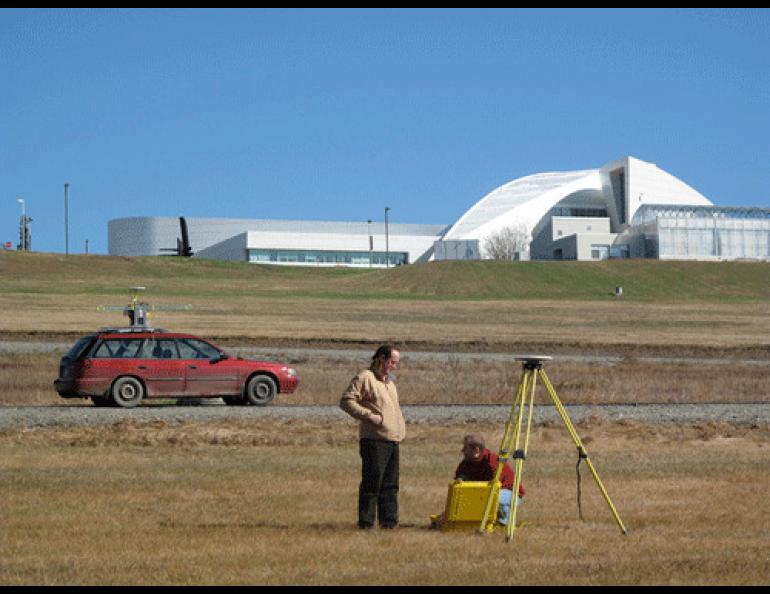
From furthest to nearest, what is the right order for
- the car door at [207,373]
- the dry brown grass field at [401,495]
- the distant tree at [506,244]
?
the distant tree at [506,244]
the car door at [207,373]
the dry brown grass field at [401,495]

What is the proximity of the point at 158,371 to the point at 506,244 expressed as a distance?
127699mm

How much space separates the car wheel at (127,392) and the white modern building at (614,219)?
11169 centimetres

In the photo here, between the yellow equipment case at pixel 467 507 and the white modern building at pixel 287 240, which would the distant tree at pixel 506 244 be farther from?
the yellow equipment case at pixel 467 507

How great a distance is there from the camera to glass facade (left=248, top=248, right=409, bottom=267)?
578 ft

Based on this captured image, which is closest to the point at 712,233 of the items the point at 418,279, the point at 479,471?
the point at 418,279

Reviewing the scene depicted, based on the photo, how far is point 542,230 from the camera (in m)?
156

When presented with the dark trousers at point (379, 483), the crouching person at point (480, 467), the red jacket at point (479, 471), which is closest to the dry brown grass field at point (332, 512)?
the dark trousers at point (379, 483)

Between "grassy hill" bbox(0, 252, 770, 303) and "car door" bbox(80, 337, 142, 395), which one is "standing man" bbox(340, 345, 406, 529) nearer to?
"car door" bbox(80, 337, 142, 395)

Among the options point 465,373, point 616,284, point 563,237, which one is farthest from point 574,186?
point 465,373

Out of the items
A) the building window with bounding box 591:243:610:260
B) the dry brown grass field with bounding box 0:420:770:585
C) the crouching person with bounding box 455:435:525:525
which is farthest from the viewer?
the building window with bounding box 591:243:610:260

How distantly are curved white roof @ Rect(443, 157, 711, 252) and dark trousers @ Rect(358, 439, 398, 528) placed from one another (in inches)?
5731

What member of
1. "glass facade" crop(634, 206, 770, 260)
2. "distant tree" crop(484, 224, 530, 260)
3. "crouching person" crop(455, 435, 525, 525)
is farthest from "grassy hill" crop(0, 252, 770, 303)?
"crouching person" crop(455, 435, 525, 525)

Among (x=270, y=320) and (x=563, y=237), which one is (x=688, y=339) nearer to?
(x=270, y=320)

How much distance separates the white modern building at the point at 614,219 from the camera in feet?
445
